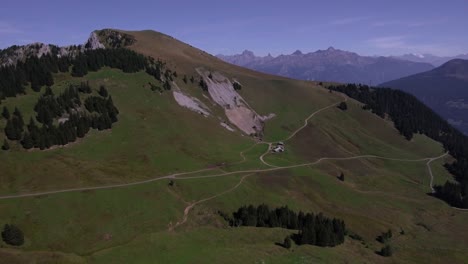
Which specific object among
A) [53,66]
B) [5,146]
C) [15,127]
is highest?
[53,66]

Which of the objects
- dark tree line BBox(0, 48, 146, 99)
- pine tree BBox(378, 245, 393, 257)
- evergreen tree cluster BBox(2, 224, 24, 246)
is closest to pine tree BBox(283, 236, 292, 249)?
pine tree BBox(378, 245, 393, 257)

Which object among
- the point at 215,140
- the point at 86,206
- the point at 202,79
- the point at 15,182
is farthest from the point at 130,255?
the point at 202,79

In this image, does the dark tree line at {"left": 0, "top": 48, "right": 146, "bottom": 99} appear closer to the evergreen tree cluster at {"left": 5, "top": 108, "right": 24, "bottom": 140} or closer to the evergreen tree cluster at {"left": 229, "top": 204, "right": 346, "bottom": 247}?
the evergreen tree cluster at {"left": 5, "top": 108, "right": 24, "bottom": 140}

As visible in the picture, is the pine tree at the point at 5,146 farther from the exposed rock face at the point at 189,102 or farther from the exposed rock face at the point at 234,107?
the exposed rock face at the point at 234,107

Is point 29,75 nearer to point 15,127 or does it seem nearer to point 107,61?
point 15,127

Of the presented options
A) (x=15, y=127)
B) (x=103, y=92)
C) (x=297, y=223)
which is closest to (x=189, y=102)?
(x=103, y=92)

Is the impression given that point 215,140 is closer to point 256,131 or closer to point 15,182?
point 256,131

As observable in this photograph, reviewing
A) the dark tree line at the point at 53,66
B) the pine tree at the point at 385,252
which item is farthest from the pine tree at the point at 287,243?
the dark tree line at the point at 53,66
